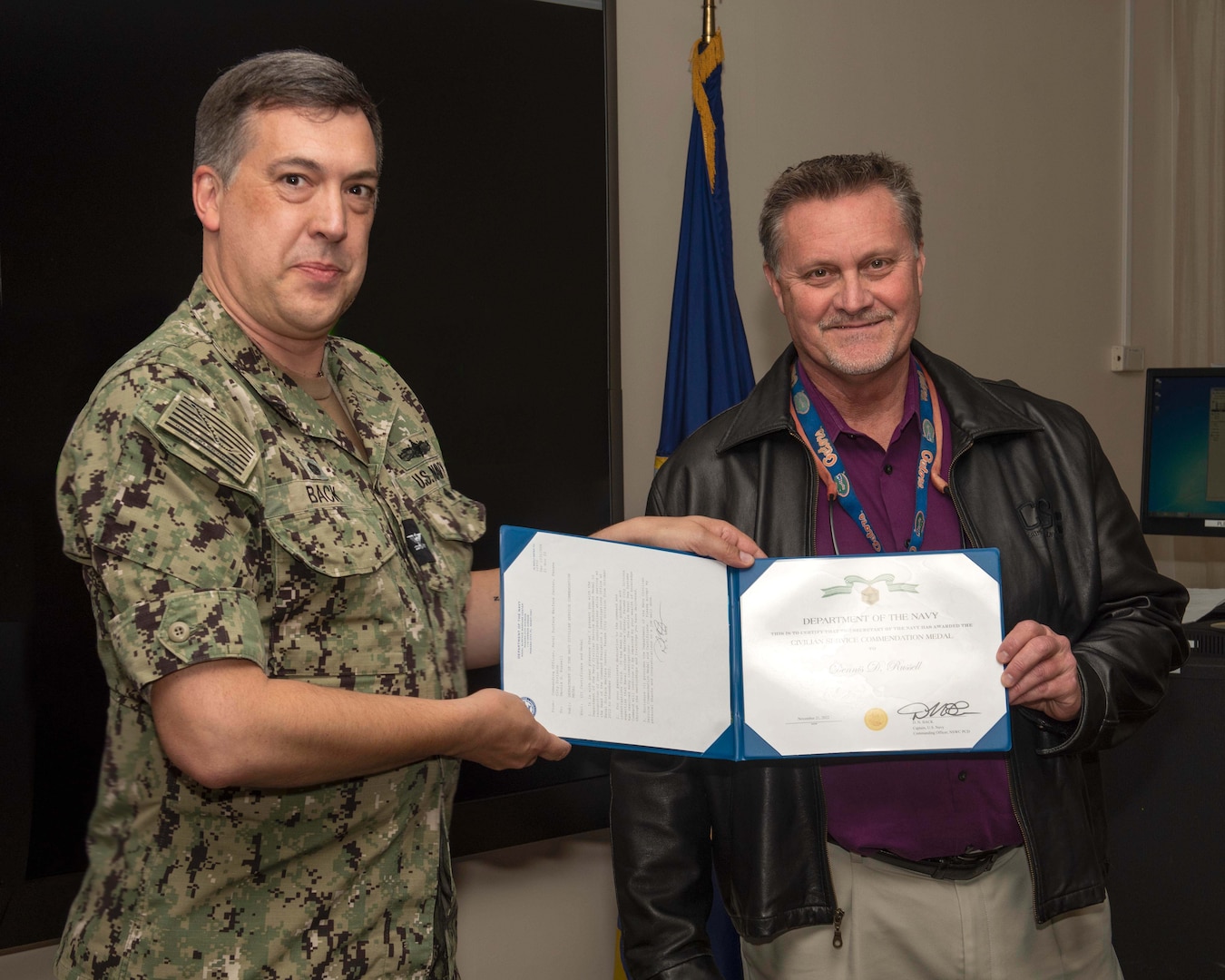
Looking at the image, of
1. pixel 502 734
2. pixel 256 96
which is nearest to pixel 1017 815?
pixel 502 734

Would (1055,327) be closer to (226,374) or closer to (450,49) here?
(450,49)

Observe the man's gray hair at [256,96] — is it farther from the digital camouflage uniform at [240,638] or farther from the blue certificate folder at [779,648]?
the blue certificate folder at [779,648]

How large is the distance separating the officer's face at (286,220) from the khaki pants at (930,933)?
1181 millimetres

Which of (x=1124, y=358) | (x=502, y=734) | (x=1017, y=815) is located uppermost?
(x=1124, y=358)

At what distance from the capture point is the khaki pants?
1639mm

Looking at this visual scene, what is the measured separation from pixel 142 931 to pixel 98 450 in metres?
0.57

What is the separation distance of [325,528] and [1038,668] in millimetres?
1061

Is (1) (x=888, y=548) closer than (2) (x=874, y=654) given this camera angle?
No

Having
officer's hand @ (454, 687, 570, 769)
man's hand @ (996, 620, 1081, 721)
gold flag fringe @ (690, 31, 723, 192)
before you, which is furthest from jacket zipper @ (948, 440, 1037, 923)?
gold flag fringe @ (690, 31, 723, 192)

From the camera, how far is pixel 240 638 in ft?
3.64

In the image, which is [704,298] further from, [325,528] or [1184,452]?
[325,528]

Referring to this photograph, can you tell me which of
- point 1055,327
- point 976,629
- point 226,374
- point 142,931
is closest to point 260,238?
point 226,374

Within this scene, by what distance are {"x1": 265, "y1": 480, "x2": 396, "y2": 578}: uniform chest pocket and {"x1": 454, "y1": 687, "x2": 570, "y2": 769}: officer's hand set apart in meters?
0.22

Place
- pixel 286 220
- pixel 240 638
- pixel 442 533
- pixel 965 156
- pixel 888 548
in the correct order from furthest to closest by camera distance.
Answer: pixel 965 156
pixel 888 548
pixel 442 533
pixel 286 220
pixel 240 638
